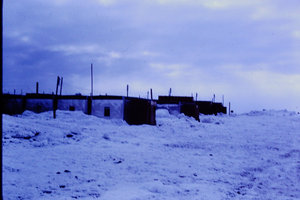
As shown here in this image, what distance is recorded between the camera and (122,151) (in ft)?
43.4

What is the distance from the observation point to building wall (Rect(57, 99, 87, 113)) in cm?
2977

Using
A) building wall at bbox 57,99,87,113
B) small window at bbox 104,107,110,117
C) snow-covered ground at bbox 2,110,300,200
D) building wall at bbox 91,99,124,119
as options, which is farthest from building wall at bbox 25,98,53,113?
snow-covered ground at bbox 2,110,300,200

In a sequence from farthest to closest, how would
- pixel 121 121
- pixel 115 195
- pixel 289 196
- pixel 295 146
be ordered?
pixel 121 121
pixel 295 146
pixel 289 196
pixel 115 195

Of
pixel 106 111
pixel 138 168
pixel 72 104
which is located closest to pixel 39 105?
pixel 72 104

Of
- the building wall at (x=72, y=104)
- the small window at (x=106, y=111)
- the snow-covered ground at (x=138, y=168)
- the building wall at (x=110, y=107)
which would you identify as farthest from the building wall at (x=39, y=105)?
the snow-covered ground at (x=138, y=168)

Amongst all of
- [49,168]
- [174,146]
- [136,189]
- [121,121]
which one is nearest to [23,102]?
[121,121]

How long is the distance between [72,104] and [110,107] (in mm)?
4108

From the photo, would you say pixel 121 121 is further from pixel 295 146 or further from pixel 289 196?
pixel 289 196

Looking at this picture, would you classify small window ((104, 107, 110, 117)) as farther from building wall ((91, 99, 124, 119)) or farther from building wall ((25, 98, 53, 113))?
building wall ((25, 98, 53, 113))

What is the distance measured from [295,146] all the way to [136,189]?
10754 mm

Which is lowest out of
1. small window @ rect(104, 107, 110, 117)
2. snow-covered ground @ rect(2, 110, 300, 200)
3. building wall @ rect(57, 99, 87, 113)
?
snow-covered ground @ rect(2, 110, 300, 200)

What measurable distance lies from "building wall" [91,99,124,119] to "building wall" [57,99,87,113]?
102 cm

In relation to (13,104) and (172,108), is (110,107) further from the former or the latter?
(172,108)

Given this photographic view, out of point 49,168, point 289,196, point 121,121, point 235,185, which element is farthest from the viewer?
point 121,121
